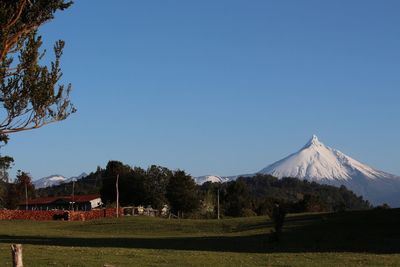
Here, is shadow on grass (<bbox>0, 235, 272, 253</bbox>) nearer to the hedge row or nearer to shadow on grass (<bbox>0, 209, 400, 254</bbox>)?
shadow on grass (<bbox>0, 209, 400, 254</bbox>)

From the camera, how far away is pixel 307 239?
1820 inches

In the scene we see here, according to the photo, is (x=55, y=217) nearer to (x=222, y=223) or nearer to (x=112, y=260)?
(x=222, y=223)

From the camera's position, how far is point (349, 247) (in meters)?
39.1

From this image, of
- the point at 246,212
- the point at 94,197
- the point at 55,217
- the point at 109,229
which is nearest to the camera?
the point at 109,229

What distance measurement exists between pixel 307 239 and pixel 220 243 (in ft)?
25.2

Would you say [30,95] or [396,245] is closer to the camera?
[30,95]

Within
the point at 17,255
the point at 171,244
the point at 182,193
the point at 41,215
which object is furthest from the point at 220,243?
the point at 182,193

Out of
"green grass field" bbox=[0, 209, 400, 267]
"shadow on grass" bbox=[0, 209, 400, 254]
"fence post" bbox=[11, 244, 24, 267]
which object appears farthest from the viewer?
"shadow on grass" bbox=[0, 209, 400, 254]

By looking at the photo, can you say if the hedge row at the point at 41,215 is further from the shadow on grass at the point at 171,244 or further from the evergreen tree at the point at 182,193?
the shadow on grass at the point at 171,244

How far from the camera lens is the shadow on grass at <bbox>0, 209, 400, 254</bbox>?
3822cm

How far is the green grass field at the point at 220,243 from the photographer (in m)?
25.1

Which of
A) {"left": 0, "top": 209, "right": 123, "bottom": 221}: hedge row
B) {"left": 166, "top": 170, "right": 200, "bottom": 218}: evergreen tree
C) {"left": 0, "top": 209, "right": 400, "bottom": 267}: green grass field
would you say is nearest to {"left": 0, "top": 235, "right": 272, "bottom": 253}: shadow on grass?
{"left": 0, "top": 209, "right": 400, "bottom": 267}: green grass field

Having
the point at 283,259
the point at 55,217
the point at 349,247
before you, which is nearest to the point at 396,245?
the point at 349,247

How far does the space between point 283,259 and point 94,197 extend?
131055mm
